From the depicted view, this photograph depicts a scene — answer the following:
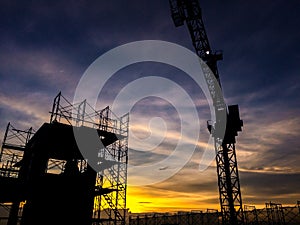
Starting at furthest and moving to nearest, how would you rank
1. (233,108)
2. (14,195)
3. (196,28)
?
(196,28) → (233,108) → (14,195)

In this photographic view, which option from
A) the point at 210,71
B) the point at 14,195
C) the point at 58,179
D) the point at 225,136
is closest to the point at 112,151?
the point at 58,179

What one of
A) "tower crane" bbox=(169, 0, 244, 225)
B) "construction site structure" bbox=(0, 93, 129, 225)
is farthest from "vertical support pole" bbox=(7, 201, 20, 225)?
"tower crane" bbox=(169, 0, 244, 225)

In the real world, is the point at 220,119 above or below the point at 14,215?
above

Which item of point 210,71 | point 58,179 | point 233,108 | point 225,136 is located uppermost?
point 210,71

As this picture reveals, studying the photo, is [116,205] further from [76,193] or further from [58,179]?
[58,179]

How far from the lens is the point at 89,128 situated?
2298 centimetres

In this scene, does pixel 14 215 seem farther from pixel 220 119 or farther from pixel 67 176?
pixel 220 119

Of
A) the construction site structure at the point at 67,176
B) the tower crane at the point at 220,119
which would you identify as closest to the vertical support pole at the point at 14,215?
the construction site structure at the point at 67,176

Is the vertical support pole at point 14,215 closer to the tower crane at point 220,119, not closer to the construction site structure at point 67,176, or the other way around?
the construction site structure at point 67,176

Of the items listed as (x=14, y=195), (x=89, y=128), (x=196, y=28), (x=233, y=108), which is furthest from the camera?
(x=196, y=28)

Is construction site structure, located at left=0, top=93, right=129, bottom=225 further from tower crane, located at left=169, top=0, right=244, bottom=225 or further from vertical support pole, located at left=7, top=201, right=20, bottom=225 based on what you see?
tower crane, located at left=169, top=0, right=244, bottom=225

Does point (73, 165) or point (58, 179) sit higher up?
point (73, 165)

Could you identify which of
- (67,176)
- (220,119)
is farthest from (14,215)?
(220,119)

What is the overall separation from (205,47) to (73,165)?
25.3 meters
